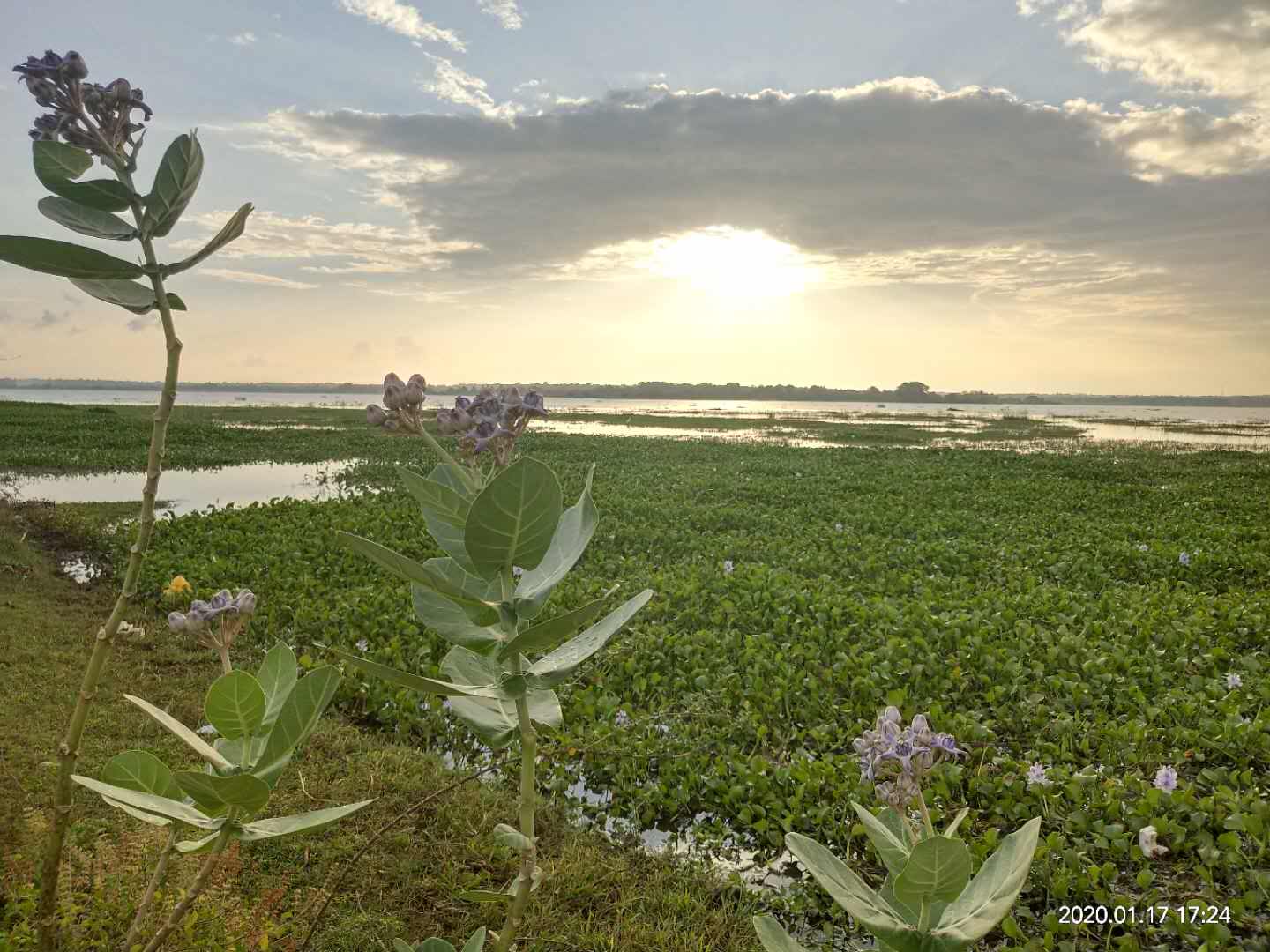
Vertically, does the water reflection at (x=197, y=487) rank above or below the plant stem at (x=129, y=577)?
below

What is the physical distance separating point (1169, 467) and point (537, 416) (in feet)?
70.9

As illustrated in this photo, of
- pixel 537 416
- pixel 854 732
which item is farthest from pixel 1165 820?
pixel 537 416

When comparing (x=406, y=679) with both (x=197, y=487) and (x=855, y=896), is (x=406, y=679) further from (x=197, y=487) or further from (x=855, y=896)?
(x=197, y=487)

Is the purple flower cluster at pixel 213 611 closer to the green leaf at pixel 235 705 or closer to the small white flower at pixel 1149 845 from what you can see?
the green leaf at pixel 235 705

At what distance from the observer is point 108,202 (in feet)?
3.30

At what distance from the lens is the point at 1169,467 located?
714 inches

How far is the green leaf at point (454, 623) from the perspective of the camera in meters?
1.00

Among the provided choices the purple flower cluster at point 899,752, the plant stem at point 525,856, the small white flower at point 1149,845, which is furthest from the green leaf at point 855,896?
the small white flower at point 1149,845

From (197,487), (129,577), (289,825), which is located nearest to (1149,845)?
(289,825)

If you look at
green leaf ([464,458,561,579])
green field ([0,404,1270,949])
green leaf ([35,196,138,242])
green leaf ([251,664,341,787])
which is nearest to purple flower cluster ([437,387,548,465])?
green leaf ([464,458,561,579])

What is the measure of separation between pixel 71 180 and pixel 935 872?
1.46 m

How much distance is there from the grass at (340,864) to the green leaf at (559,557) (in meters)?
1.64

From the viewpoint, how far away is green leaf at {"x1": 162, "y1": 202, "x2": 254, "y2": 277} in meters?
0.98

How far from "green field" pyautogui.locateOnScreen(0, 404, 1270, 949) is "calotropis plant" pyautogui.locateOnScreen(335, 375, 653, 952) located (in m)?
2.50
